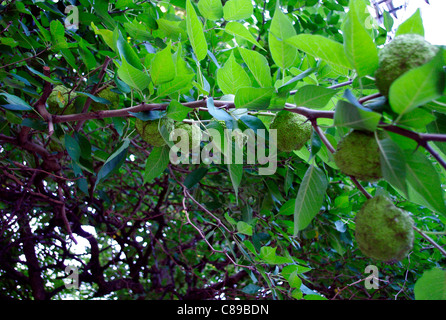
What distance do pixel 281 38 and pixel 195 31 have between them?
0.32 metres

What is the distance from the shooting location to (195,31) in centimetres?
111

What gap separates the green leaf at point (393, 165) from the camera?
699 millimetres

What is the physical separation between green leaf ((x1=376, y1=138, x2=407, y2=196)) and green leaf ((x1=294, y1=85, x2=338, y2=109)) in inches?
8.6

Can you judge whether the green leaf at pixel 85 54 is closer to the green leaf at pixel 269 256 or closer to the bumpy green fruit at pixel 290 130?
the bumpy green fruit at pixel 290 130

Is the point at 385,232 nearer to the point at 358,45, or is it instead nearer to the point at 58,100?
the point at 358,45

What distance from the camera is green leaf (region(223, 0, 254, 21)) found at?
1395mm

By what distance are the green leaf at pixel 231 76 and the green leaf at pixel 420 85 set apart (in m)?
0.50

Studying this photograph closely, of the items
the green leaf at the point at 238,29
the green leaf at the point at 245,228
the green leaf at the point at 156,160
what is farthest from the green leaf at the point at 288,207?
the green leaf at the point at 238,29

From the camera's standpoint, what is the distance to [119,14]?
72.3 inches

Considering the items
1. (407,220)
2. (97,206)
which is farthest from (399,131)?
(97,206)

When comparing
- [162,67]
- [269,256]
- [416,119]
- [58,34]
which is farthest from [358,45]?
[58,34]

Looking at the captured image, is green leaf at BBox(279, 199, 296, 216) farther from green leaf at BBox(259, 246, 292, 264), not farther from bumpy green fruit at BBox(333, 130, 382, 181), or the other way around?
bumpy green fruit at BBox(333, 130, 382, 181)

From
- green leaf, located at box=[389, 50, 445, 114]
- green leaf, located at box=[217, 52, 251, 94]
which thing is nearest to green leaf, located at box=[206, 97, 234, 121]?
green leaf, located at box=[217, 52, 251, 94]

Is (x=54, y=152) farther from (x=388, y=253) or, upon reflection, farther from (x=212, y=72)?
(x=388, y=253)
